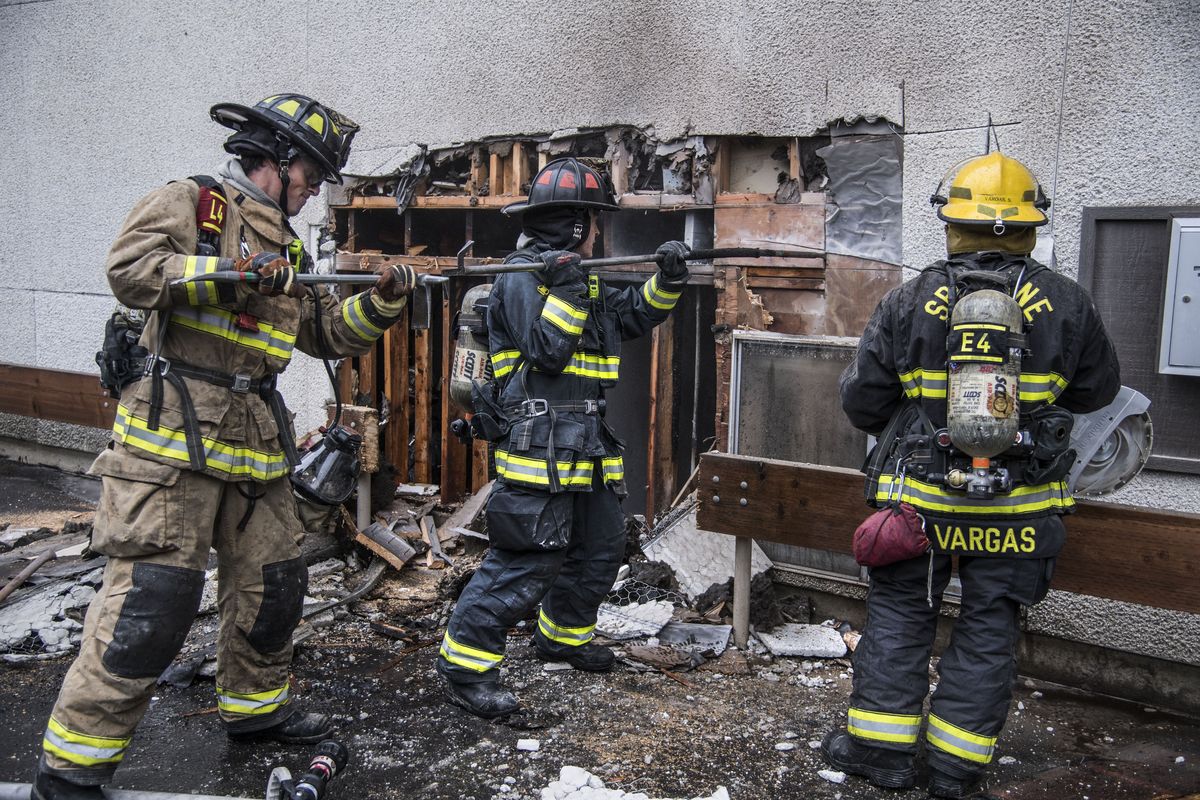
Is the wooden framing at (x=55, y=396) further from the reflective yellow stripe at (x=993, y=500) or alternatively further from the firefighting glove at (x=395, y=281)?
the reflective yellow stripe at (x=993, y=500)

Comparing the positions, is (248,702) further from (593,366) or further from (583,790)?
(593,366)

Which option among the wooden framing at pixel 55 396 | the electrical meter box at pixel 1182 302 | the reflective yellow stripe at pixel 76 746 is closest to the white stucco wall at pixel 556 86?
the electrical meter box at pixel 1182 302

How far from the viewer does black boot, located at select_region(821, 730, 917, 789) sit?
348 centimetres

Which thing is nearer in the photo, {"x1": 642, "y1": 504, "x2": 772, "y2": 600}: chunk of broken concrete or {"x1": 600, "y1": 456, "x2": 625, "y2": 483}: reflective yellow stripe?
{"x1": 600, "y1": 456, "x2": 625, "y2": 483}: reflective yellow stripe

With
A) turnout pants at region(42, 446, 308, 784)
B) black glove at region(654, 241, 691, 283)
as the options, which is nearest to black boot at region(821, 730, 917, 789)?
black glove at region(654, 241, 691, 283)

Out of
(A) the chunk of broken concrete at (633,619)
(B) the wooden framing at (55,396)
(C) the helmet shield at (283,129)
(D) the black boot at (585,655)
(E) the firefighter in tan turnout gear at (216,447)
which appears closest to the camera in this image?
(E) the firefighter in tan turnout gear at (216,447)

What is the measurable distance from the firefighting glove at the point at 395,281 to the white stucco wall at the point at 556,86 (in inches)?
86.3

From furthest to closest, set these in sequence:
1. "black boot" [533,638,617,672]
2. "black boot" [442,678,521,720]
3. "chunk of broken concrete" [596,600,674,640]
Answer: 1. "chunk of broken concrete" [596,600,674,640]
2. "black boot" [533,638,617,672]
3. "black boot" [442,678,521,720]

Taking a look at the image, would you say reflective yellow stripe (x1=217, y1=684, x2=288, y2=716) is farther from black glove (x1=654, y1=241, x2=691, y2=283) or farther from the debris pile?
black glove (x1=654, y1=241, x2=691, y2=283)

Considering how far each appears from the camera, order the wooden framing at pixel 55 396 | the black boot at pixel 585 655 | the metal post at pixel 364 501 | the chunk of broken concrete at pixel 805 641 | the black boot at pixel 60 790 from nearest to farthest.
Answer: the black boot at pixel 60 790
the black boot at pixel 585 655
the chunk of broken concrete at pixel 805 641
the metal post at pixel 364 501
the wooden framing at pixel 55 396

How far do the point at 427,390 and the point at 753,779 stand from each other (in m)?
3.63

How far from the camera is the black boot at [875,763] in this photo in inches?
137

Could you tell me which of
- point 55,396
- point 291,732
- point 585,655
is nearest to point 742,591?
point 585,655

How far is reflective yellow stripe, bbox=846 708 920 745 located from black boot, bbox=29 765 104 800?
8.10 feet
